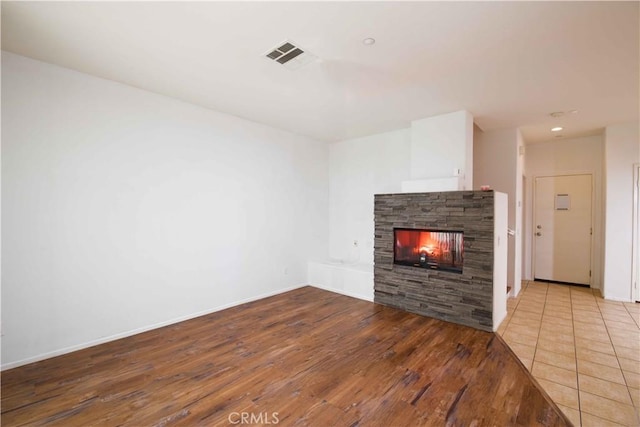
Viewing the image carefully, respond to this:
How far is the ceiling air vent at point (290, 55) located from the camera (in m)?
2.35

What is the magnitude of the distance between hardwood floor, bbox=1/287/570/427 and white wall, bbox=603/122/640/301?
301 cm

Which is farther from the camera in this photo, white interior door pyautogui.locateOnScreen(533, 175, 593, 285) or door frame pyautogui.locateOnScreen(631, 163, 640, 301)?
white interior door pyautogui.locateOnScreen(533, 175, 593, 285)

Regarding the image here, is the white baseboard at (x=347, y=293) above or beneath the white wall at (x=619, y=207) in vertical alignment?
beneath

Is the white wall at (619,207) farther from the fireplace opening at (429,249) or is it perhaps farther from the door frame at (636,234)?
the fireplace opening at (429,249)

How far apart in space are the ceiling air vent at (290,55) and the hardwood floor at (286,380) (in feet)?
9.12

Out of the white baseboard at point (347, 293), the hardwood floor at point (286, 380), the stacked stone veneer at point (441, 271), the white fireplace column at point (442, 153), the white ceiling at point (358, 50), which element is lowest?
the hardwood floor at point (286, 380)

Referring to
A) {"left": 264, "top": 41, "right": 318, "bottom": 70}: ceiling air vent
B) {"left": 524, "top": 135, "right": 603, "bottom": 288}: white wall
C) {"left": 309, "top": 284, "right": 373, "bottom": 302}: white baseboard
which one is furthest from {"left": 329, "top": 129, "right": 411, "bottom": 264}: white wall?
{"left": 524, "top": 135, "right": 603, "bottom": 288}: white wall

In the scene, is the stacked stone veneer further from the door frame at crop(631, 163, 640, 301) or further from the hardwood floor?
the door frame at crop(631, 163, 640, 301)

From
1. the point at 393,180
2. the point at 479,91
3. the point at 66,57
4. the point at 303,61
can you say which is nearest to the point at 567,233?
the point at 393,180

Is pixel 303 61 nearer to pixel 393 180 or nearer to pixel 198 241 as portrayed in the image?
pixel 198 241

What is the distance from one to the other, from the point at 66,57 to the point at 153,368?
Result: 9.63ft

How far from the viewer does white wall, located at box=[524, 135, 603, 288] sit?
5.06 meters

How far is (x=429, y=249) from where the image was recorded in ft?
12.7

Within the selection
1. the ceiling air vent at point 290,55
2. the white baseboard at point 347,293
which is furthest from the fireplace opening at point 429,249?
the ceiling air vent at point 290,55
